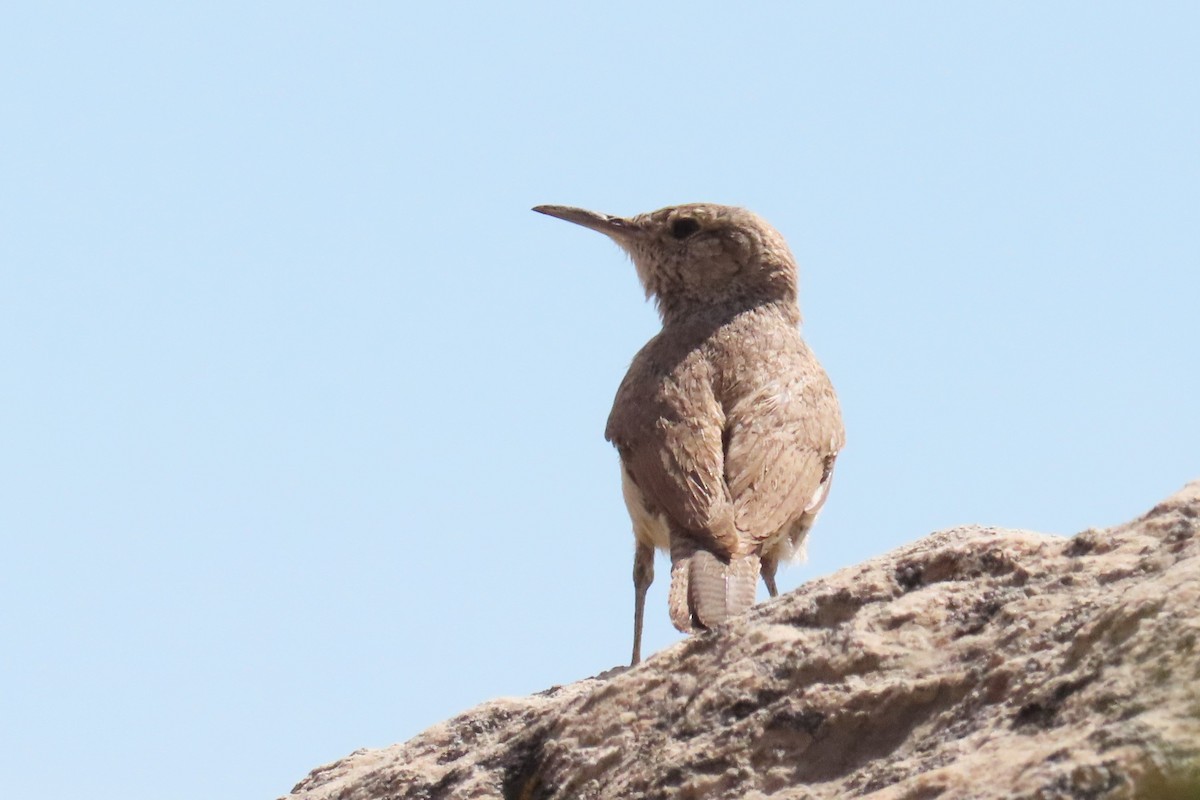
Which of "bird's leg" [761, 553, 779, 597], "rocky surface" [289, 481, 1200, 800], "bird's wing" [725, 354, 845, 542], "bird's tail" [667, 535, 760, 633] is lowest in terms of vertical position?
"rocky surface" [289, 481, 1200, 800]

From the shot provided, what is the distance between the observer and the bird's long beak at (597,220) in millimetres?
10328

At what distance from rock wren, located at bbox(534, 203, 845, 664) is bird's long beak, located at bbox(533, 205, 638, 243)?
0.13 ft

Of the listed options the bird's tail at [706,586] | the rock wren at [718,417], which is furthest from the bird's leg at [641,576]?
the bird's tail at [706,586]

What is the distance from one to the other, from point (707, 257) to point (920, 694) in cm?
606

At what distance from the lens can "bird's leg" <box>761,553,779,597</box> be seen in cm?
778

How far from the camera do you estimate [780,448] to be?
759 centimetres

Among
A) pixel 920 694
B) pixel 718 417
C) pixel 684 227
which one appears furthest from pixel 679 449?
pixel 920 694

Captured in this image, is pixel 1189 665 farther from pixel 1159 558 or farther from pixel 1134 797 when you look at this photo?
pixel 1159 558

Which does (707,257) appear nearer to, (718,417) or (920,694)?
(718,417)

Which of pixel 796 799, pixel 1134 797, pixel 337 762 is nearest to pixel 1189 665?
pixel 1134 797

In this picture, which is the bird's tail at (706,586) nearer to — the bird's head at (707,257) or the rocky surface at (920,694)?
the rocky surface at (920,694)

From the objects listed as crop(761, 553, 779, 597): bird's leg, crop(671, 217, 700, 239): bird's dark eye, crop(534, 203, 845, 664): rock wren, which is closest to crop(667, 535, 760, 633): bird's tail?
crop(534, 203, 845, 664): rock wren

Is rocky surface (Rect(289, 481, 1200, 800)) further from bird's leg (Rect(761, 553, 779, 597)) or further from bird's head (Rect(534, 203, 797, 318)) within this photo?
bird's head (Rect(534, 203, 797, 318))

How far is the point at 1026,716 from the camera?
3.65 metres
